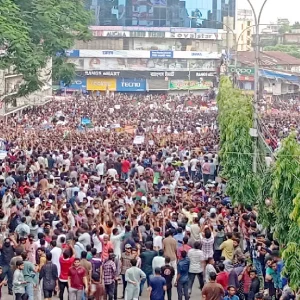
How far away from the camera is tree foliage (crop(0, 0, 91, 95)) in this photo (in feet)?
99.7

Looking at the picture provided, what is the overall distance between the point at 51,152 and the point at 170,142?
5.44 meters

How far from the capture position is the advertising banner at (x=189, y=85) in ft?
264

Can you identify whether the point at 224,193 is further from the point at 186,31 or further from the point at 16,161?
the point at 186,31

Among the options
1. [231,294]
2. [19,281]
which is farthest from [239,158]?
[231,294]

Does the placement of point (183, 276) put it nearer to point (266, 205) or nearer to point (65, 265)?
point (65, 265)

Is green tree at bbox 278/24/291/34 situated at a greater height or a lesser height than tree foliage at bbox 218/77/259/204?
lesser

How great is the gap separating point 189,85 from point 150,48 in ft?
22.6

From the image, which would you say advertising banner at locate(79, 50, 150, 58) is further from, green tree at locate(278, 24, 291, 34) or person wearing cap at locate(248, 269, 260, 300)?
person wearing cap at locate(248, 269, 260, 300)

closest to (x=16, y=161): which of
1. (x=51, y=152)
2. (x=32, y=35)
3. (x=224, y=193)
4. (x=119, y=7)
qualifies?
(x=51, y=152)

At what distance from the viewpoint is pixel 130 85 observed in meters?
78.6

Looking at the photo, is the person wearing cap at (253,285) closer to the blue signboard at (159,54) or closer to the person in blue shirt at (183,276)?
the person in blue shirt at (183,276)

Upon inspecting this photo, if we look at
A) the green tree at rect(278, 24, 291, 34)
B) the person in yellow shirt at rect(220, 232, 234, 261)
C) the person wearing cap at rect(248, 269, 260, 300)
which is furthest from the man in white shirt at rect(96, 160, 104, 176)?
the green tree at rect(278, 24, 291, 34)

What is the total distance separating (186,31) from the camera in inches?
3423

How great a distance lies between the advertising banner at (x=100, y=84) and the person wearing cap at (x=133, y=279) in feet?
216
